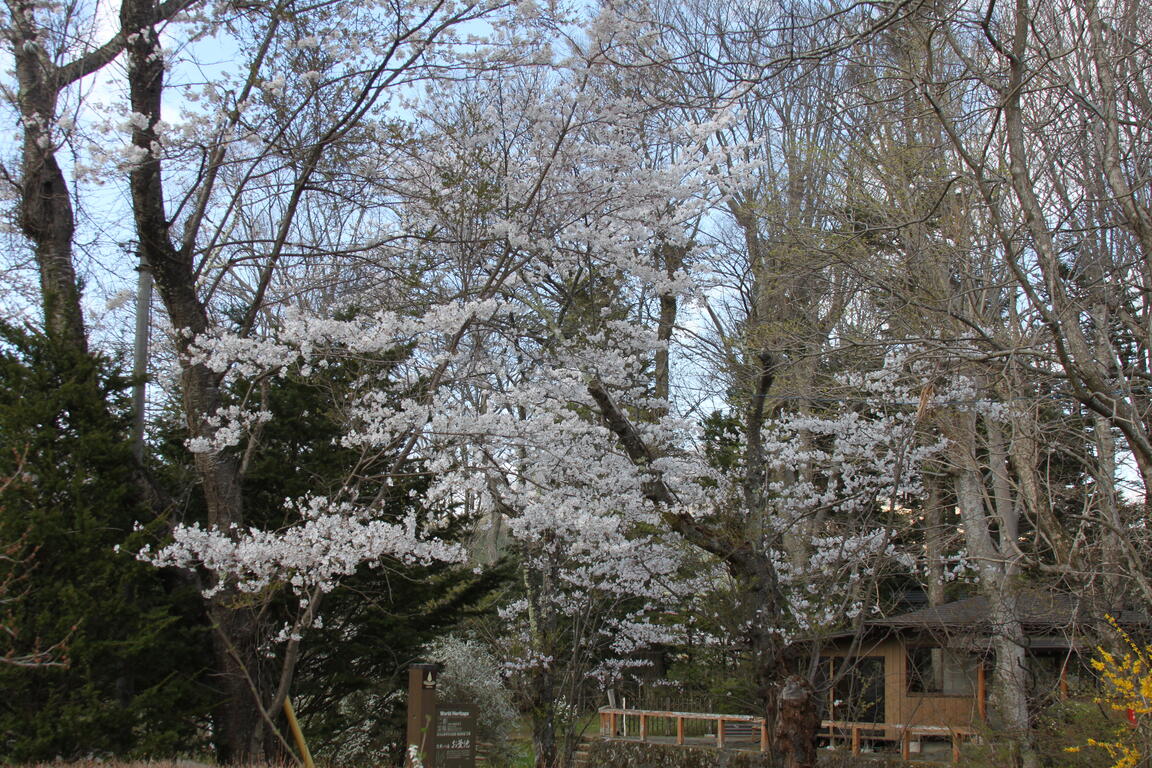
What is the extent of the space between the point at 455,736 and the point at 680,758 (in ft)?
27.4

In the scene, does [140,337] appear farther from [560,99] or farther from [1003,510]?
[1003,510]

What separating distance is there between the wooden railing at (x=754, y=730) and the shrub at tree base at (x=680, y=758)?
0.27 meters

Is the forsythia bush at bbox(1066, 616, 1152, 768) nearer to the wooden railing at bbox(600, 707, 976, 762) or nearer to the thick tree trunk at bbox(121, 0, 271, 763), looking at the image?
the wooden railing at bbox(600, 707, 976, 762)

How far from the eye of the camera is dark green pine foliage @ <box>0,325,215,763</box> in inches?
274

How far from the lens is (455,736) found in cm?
799

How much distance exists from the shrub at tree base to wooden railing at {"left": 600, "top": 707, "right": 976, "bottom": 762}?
0.88 ft

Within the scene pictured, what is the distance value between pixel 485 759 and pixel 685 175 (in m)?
10.5

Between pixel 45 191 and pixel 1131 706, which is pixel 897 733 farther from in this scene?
pixel 45 191

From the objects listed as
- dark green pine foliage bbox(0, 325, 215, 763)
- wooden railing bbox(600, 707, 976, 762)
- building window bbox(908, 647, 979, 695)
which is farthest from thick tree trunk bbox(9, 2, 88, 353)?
building window bbox(908, 647, 979, 695)

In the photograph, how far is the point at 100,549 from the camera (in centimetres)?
773

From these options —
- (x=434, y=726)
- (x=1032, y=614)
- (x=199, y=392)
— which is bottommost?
(x=434, y=726)

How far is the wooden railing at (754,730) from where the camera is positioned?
1255 centimetres

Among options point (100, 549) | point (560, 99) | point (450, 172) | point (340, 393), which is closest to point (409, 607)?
point (340, 393)

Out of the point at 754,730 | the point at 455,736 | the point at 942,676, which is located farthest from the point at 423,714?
the point at 942,676
